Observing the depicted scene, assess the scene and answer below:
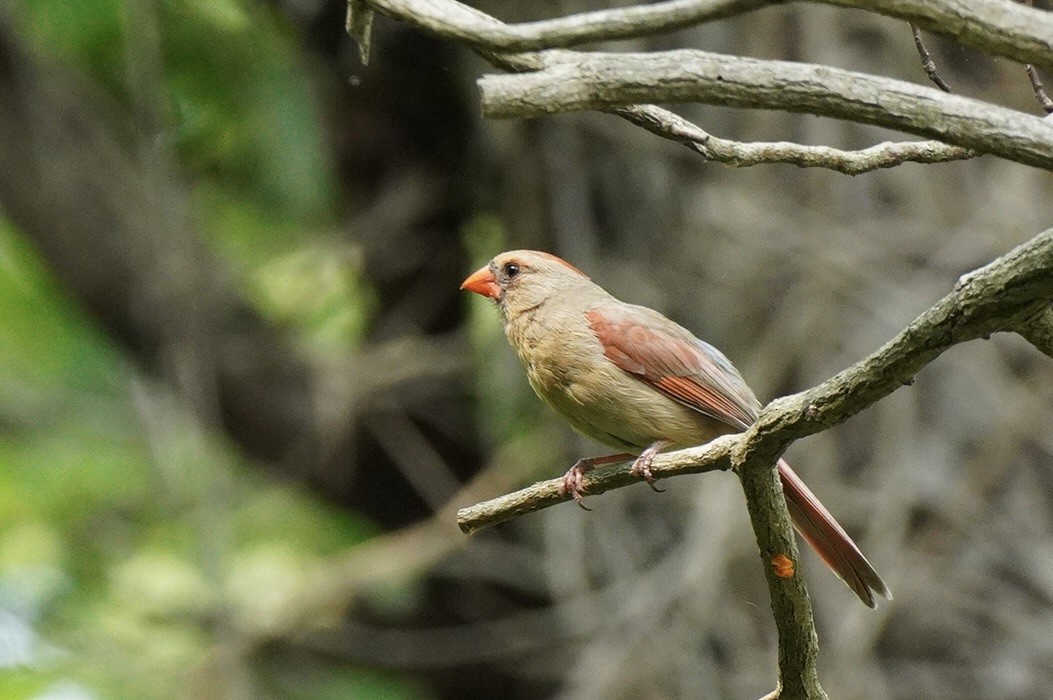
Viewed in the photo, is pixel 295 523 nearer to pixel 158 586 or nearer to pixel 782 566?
pixel 158 586

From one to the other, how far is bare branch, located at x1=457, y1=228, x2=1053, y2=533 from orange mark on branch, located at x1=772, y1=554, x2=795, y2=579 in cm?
20

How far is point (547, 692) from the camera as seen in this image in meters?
6.60

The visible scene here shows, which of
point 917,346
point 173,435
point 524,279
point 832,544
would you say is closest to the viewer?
point 917,346

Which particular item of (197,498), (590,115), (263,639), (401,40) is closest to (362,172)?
(401,40)

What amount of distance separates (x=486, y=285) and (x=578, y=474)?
4.05ft

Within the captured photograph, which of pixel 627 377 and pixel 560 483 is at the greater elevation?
pixel 627 377

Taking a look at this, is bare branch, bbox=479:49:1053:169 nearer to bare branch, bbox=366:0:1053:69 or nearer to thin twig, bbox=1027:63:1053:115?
bare branch, bbox=366:0:1053:69

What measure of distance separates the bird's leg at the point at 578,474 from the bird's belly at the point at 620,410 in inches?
3.7

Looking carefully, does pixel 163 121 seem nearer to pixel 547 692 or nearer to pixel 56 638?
pixel 56 638

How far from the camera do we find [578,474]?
3.31m

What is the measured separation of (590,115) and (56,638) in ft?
12.1

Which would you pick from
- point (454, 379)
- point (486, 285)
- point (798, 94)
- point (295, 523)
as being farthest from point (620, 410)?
point (295, 523)

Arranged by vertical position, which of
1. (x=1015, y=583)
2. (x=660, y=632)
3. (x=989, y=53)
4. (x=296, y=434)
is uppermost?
(x=296, y=434)

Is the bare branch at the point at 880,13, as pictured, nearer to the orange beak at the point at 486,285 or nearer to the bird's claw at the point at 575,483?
the bird's claw at the point at 575,483
